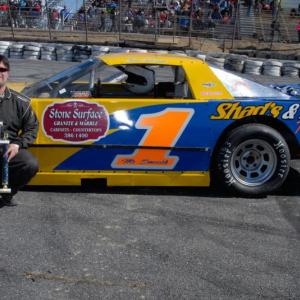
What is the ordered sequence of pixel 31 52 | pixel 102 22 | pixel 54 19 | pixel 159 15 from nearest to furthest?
pixel 31 52 → pixel 159 15 → pixel 102 22 → pixel 54 19

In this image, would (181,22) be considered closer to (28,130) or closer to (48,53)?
(48,53)

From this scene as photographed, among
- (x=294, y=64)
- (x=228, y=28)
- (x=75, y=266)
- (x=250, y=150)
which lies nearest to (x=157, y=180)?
(x=250, y=150)

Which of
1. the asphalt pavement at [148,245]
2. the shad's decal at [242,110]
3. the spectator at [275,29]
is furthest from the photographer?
the spectator at [275,29]

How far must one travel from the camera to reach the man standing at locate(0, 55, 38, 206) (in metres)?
4.53

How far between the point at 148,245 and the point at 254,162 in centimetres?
182

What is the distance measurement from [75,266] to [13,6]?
22345mm

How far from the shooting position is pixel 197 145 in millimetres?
5180

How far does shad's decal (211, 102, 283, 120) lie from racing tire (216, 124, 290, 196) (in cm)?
12

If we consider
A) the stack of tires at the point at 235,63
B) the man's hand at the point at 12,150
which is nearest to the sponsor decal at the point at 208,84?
the man's hand at the point at 12,150

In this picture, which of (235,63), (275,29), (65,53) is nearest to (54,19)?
(65,53)

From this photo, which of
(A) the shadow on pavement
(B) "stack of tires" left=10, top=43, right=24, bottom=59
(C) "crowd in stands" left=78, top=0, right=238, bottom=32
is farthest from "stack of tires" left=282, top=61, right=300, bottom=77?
(A) the shadow on pavement

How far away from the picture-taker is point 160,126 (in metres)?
5.10

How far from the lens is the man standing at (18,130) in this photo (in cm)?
453

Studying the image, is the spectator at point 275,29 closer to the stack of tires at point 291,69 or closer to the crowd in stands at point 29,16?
the stack of tires at point 291,69
